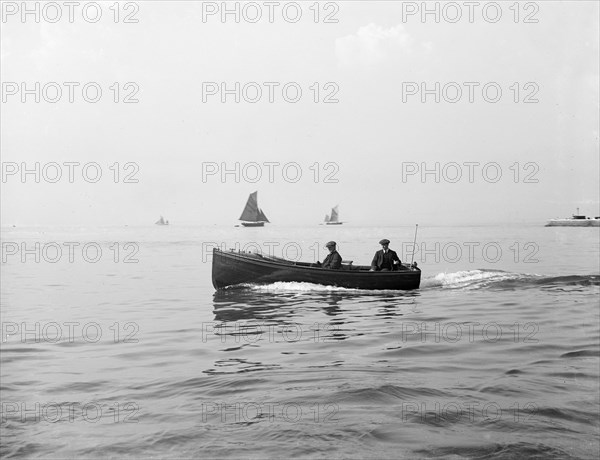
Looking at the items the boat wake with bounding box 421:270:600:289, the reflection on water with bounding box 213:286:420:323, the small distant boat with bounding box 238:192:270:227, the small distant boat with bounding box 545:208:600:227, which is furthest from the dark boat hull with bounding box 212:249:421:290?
the small distant boat with bounding box 545:208:600:227

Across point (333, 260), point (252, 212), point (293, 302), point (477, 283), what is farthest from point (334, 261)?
point (252, 212)

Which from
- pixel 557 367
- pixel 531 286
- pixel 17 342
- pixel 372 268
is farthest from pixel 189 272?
pixel 557 367

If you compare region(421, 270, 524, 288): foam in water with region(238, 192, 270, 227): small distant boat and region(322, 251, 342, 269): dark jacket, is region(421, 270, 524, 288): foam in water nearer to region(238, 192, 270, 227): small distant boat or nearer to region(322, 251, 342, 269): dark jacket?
region(322, 251, 342, 269): dark jacket

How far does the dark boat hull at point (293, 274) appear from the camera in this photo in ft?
75.9

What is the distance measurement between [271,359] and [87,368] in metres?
3.45

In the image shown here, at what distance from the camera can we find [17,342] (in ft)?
45.6

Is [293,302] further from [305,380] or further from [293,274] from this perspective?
[305,380]

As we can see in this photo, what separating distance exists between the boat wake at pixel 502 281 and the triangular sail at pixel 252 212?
93.6 m

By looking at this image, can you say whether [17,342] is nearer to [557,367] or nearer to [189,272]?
[557,367]

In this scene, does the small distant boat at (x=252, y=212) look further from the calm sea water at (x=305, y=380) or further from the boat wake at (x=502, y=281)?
the calm sea water at (x=305, y=380)

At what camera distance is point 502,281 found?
26.9 metres

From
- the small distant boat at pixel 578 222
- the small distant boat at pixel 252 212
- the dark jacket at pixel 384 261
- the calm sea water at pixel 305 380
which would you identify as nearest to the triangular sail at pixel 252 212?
the small distant boat at pixel 252 212

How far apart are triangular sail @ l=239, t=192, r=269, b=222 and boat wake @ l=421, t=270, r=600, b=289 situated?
307 ft

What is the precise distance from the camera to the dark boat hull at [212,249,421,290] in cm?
2314
